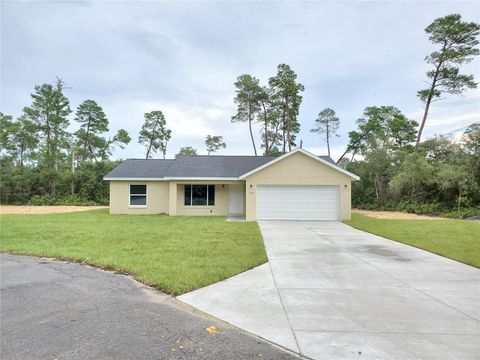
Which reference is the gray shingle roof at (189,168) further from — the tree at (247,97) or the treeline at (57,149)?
the tree at (247,97)

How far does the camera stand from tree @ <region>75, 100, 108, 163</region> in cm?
3753

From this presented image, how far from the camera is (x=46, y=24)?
12633 mm

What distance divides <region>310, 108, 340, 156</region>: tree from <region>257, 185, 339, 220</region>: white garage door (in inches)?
949

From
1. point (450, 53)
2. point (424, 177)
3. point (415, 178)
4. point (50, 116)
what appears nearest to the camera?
point (424, 177)

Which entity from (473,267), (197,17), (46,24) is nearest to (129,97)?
(46,24)

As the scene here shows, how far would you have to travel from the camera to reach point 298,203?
17219mm

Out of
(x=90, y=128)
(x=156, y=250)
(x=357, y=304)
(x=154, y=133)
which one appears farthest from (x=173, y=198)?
(x=154, y=133)

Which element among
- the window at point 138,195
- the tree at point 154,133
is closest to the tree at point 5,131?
the tree at point 154,133

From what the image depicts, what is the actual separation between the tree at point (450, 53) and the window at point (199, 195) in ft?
65.9

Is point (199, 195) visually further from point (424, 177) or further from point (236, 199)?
point (424, 177)

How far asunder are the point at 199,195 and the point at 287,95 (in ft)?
67.0

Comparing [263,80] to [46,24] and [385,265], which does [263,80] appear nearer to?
[46,24]

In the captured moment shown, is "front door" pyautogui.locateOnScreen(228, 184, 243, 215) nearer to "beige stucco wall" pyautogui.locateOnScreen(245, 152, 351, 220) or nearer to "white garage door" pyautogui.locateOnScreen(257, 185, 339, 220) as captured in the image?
"beige stucco wall" pyautogui.locateOnScreen(245, 152, 351, 220)

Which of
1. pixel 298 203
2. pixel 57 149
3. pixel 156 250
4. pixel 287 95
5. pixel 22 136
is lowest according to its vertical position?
pixel 156 250
